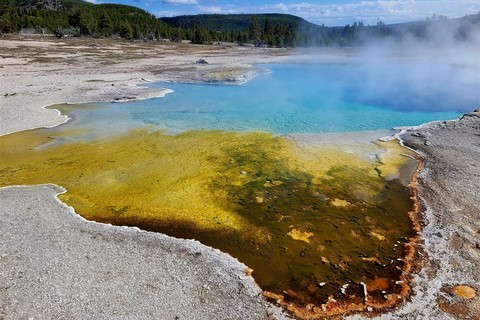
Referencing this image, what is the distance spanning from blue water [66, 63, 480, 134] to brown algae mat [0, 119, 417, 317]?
2.97 metres

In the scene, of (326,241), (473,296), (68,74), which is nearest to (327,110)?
(326,241)

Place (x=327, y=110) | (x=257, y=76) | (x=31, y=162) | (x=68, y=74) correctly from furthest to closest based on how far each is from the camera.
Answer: (x=257, y=76), (x=68, y=74), (x=327, y=110), (x=31, y=162)

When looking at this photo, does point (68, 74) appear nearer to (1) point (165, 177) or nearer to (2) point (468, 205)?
(1) point (165, 177)

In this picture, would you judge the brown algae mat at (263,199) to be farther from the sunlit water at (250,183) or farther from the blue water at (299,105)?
the blue water at (299,105)

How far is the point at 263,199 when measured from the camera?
35.8 ft

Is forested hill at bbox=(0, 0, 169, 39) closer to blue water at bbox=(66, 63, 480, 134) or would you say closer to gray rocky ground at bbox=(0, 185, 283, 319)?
blue water at bbox=(66, 63, 480, 134)

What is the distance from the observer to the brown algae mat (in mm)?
7758

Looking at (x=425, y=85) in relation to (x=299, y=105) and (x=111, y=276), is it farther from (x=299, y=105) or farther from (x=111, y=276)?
(x=111, y=276)

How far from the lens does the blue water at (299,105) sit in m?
19.0

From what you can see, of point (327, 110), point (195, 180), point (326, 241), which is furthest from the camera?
point (327, 110)

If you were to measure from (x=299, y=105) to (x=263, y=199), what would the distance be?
48.4ft

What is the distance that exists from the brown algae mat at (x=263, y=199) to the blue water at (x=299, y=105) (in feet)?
9.74

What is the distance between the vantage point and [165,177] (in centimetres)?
1214

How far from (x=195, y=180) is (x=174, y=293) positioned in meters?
5.43
